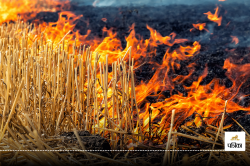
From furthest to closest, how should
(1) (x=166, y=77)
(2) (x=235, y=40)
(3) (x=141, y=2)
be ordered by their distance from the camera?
(3) (x=141, y=2), (2) (x=235, y=40), (1) (x=166, y=77)

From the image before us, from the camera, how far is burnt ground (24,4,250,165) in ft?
6.82

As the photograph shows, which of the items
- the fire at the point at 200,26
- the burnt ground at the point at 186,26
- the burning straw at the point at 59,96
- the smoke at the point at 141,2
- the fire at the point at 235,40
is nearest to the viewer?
the burning straw at the point at 59,96

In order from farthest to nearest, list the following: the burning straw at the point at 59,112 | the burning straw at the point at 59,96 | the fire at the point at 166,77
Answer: the fire at the point at 166,77 → the burning straw at the point at 59,96 → the burning straw at the point at 59,112

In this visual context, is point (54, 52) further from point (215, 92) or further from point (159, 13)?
point (159, 13)

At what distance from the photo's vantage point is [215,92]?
181 cm

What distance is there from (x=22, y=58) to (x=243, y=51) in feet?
6.51

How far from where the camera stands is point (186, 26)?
8.48 ft

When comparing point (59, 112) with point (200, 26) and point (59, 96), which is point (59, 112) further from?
point (200, 26)

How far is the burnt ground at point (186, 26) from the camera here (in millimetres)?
2078

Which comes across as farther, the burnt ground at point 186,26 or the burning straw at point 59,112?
the burnt ground at point 186,26

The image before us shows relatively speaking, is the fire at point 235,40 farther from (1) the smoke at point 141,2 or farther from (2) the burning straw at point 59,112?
(2) the burning straw at point 59,112

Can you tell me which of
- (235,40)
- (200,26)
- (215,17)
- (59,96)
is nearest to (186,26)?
(200,26)

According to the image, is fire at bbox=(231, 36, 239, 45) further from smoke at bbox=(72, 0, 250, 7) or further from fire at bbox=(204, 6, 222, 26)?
smoke at bbox=(72, 0, 250, 7)

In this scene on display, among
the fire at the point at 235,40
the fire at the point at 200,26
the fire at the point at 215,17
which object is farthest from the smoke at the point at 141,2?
the fire at the point at 235,40
